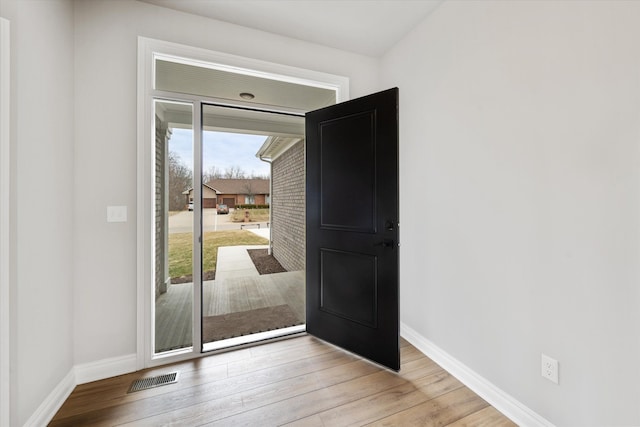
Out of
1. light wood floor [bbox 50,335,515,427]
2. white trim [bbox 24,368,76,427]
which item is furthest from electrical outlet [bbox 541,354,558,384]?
white trim [bbox 24,368,76,427]

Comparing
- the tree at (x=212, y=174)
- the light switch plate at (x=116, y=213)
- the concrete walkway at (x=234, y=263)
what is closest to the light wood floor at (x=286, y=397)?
the light switch plate at (x=116, y=213)

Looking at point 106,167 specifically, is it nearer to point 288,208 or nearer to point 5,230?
point 5,230

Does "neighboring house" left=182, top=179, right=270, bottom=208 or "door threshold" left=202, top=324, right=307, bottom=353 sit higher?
"neighboring house" left=182, top=179, right=270, bottom=208

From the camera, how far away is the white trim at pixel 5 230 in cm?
124

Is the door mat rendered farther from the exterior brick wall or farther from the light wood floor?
the exterior brick wall

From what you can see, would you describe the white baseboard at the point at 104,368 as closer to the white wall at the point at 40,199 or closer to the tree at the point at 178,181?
the white wall at the point at 40,199

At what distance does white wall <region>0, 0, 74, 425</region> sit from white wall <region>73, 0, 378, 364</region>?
70mm

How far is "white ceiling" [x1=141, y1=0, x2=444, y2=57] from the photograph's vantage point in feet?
6.71

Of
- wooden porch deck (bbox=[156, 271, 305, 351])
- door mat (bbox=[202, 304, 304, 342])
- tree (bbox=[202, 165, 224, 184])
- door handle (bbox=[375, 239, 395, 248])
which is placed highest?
tree (bbox=[202, 165, 224, 184])

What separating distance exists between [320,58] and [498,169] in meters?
1.89

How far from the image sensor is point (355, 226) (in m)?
2.20

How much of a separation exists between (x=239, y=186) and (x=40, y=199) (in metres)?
2.47

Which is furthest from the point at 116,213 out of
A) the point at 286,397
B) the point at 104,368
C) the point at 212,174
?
the point at 286,397

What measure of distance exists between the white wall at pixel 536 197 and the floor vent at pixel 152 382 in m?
2.03
